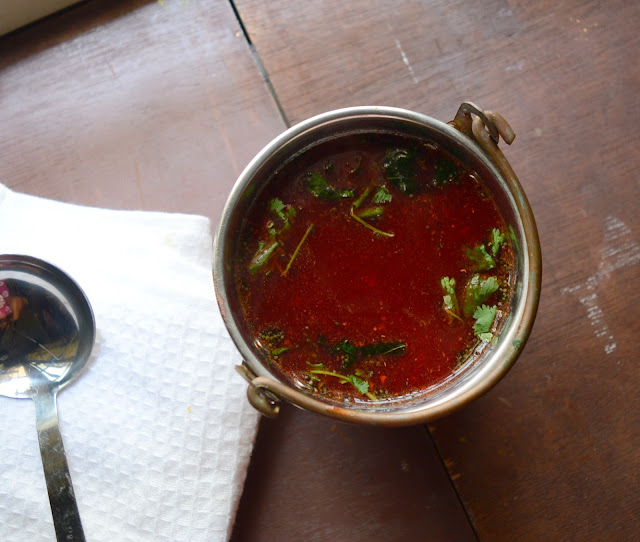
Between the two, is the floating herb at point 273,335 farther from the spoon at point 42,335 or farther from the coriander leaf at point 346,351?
the spoon at point 42,335

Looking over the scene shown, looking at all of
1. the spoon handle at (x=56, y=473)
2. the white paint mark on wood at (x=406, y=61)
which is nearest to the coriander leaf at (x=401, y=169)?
the white paint mark on wood at (x=406, y=61)

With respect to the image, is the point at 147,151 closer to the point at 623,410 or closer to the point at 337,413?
the point at 337,413

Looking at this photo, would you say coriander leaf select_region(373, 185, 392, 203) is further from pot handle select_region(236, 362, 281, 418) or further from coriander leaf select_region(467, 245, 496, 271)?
pot handle select_region(236, 362, 281, 418)

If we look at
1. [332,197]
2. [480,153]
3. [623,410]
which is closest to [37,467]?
[332,197]

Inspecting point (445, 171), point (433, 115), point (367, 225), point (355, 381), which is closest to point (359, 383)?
point (355, 381)

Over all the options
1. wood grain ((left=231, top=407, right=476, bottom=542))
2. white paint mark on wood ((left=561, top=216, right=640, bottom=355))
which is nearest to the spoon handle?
wood grain ((left=231, top=407, right=476, bottom=542))
